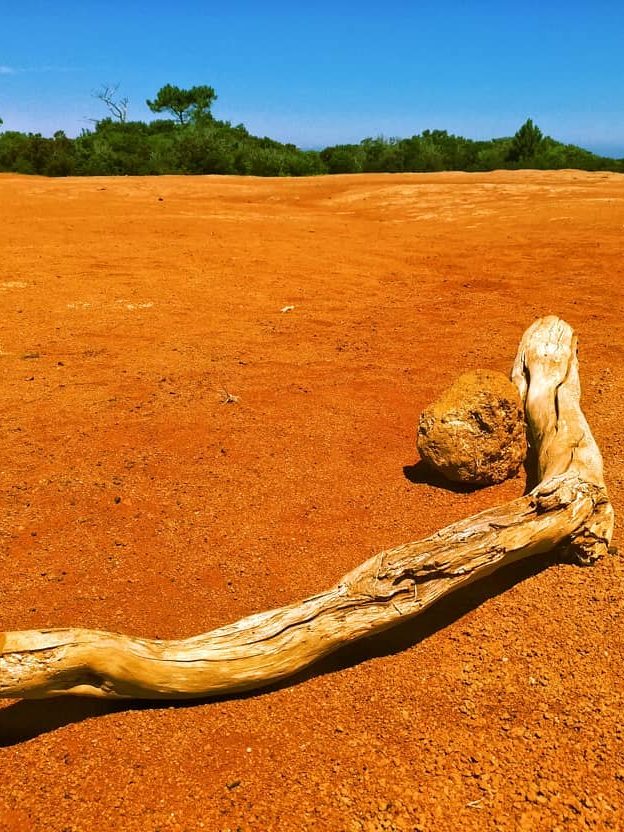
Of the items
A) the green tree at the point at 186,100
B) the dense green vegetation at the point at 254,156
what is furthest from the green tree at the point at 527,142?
the green tree at the point at 186,100

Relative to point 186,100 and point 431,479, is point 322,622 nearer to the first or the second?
point 431,479

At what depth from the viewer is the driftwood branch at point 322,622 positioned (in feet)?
7.45

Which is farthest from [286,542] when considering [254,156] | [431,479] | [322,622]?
[254,156]

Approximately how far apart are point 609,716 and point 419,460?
2116mm

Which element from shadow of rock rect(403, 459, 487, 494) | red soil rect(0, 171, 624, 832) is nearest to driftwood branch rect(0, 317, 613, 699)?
red soil rect(0, 171, 624, 832)

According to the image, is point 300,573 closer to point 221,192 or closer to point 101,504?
point 101,504

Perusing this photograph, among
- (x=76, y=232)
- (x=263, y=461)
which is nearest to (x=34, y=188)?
(x=76, y=232)

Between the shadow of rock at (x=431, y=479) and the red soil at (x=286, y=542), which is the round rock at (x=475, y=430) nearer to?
the shadow of rock at (x=431, y=479)

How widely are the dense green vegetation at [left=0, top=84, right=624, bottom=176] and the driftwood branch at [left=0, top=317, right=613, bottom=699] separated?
2847 centimetres

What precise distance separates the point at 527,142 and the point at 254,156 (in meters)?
13.9

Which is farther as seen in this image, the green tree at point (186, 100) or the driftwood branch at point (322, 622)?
the green tree at point (186, 100)

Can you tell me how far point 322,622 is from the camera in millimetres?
2553

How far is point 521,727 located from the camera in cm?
230

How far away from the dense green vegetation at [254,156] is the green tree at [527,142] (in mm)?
47
